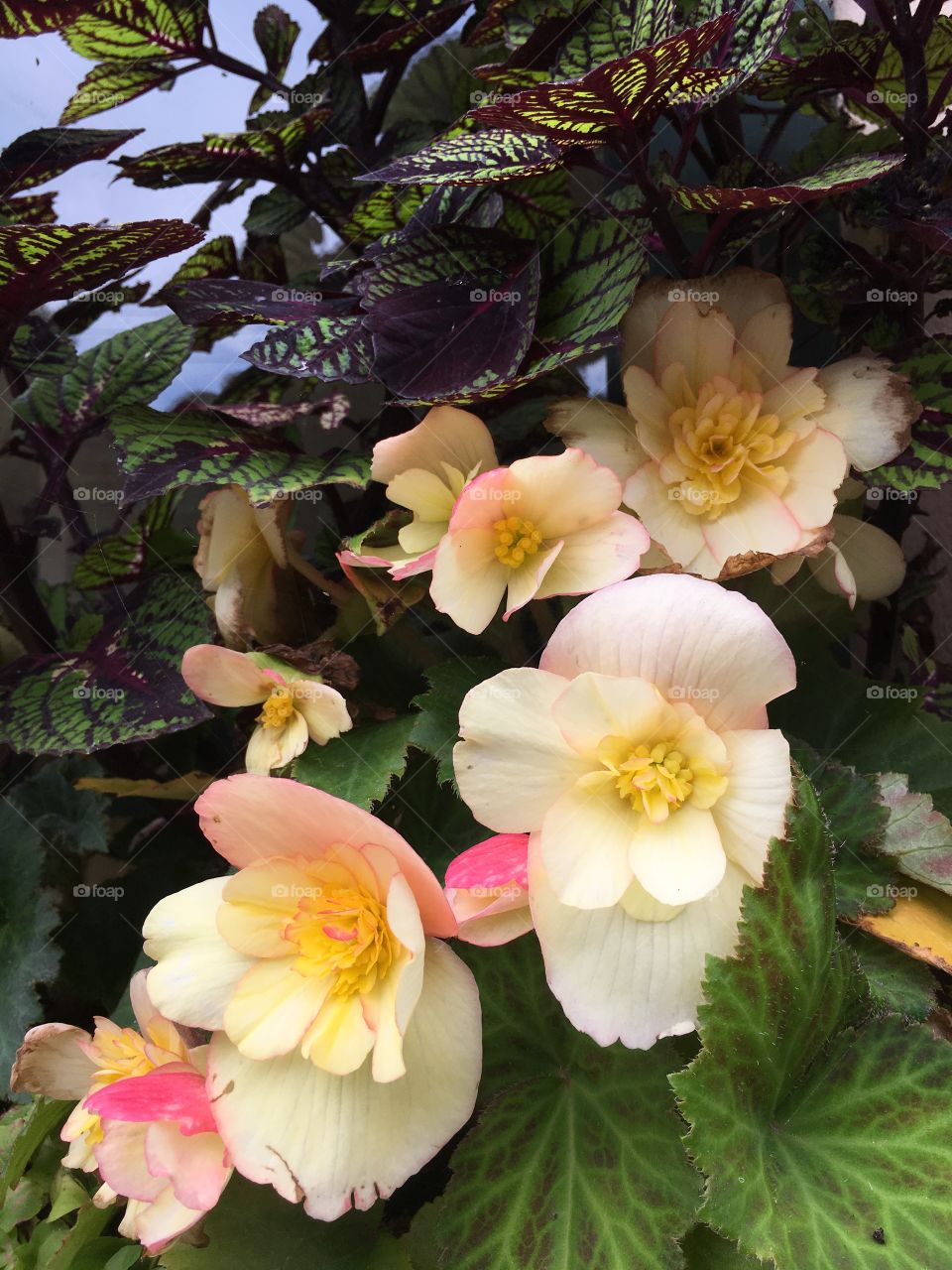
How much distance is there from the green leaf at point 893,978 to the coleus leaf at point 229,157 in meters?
0.60

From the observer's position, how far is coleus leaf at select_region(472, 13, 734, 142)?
0.43 meters

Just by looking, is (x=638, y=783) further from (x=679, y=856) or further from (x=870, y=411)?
(x=870, y=411)

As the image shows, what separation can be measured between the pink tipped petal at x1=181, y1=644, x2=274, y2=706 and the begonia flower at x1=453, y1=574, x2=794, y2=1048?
6.5 inches

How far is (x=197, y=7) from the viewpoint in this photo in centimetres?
66

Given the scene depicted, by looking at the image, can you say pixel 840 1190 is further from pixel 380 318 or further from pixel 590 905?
pixel 380 318

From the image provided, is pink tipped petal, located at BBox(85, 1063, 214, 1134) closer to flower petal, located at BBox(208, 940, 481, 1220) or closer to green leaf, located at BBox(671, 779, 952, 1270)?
flower petal, located at BBox(208, 940, 481, 1220)

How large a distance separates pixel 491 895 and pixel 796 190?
0.38 metres

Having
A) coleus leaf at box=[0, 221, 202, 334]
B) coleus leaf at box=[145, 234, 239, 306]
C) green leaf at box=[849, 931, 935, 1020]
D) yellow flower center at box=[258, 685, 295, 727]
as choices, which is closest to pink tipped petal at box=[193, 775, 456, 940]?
yellow flower center at box=[258, 685, 295, 727]

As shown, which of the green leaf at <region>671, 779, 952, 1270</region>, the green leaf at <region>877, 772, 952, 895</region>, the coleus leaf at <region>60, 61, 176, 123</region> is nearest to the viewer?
the green leaf at <region>671, 779, 952, 1270</region>

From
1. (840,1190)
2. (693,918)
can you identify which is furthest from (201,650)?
(840,1190)

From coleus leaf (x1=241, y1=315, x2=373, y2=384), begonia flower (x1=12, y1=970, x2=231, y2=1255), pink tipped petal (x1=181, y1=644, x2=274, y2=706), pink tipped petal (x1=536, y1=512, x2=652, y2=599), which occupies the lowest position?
begonia flower (x1=12, y1=970, x2=231, y2=1255)

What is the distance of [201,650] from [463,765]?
18cm

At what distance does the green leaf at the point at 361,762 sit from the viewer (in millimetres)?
484

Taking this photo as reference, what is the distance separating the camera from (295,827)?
0.41 meters
